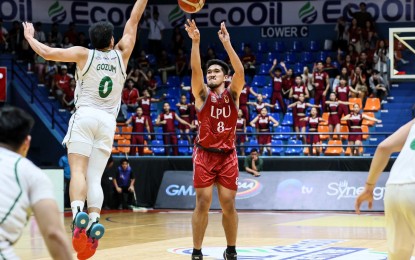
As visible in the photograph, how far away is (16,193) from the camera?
13.2 ft

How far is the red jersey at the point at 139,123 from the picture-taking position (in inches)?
951

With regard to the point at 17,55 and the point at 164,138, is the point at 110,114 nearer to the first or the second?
the point at 164,138

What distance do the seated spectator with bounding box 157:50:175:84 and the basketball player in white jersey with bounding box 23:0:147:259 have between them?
66.0 ft

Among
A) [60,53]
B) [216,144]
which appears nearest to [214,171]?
[216,144]

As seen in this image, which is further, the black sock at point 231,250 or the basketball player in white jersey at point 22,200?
the black sock at point 231,250

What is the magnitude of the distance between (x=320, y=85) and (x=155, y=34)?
782 centimetres

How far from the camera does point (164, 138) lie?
966 inches

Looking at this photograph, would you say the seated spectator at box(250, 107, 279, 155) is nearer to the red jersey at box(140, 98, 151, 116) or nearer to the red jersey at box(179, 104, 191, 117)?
the red jersey at box(179, 104, 191, 117)

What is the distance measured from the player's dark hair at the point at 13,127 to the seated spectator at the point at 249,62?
23.4 metres

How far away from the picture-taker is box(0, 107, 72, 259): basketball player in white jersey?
3973 millimetres

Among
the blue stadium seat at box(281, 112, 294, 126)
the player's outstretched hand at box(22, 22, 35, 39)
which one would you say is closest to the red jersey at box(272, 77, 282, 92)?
the blue stadium seat at box(281, 112, 294, 126)

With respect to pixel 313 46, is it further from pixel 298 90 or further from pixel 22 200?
pixel 22 200

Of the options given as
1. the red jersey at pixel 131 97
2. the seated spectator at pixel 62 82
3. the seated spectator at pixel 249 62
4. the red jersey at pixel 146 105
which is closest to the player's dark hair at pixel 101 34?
the red jersey at pixel 146 105

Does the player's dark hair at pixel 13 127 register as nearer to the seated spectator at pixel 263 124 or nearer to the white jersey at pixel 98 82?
the white jersey at pixel 98 82
